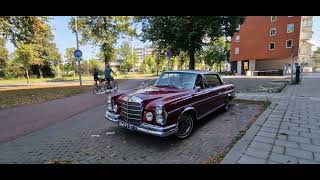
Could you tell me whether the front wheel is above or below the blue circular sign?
below

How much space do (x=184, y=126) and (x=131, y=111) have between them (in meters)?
1.34

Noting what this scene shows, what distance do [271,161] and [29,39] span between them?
1847cm

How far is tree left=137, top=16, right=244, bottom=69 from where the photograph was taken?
17422 mm

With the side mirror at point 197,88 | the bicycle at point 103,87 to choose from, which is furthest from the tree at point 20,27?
the side mirror at point 197,88

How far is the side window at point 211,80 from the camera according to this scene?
6667 mm

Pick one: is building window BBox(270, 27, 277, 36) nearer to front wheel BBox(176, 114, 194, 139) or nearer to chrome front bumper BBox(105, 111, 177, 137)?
front wheel BBox(176, 114, 194, 139)

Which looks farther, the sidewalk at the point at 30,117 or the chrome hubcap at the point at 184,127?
the sidewalk at the point at 30,117

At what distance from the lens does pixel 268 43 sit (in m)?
41.9

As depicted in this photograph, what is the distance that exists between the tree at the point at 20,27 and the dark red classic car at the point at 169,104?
12.7 metres

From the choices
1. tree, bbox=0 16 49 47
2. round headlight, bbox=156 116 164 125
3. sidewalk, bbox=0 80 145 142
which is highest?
tree, bbox=0 16 49 47

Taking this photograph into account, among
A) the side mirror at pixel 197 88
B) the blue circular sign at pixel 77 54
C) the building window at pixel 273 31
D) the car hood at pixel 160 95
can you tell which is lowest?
the car hood at pixel 160 95

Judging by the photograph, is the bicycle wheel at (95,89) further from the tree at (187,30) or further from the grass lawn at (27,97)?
the tree at (187,30)

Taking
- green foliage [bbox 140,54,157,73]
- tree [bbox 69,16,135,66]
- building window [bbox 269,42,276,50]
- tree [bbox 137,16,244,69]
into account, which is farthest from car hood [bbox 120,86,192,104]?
green foliage [bbox 140,54,157,73]
